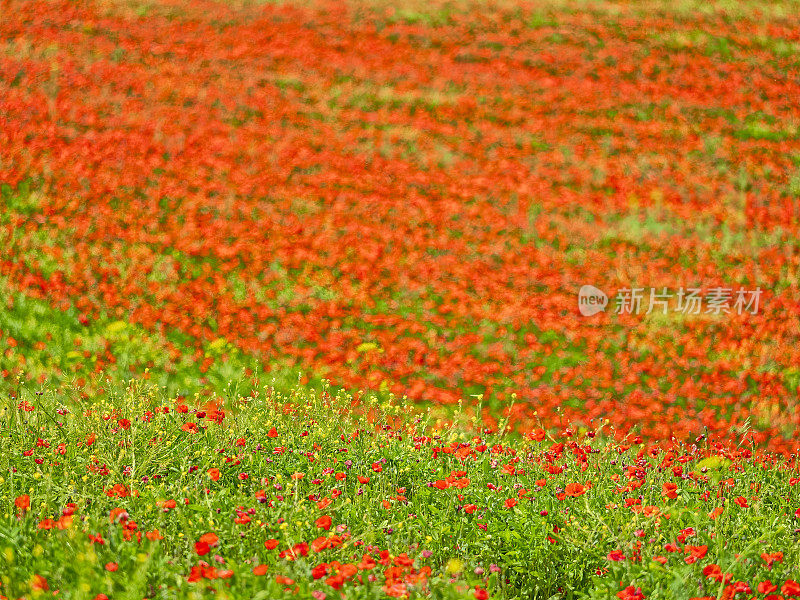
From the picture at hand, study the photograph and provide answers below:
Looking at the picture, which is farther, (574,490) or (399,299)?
(399,299)

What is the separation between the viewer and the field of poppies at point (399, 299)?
125 inches

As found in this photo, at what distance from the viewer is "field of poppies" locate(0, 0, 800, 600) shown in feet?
10.4

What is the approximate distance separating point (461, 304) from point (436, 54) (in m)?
8.66

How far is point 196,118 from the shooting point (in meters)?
11.7

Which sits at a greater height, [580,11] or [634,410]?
[580,11]

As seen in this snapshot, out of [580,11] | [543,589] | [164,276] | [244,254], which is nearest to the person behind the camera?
[543,589]

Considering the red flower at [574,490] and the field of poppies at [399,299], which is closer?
the field of poppies at [399,299]

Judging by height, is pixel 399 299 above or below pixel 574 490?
below

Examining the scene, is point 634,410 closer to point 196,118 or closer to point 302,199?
point 302,199

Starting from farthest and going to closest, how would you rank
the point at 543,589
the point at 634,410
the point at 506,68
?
1. the point at 506,68
2. the point at 634,410
3. the point at 543,589

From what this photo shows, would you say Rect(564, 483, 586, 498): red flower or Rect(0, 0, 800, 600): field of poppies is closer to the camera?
Rect(0, 0, 800, 600): field of poppies

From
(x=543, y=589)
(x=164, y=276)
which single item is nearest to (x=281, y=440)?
(x=543, y=589)

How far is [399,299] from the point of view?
317 inches

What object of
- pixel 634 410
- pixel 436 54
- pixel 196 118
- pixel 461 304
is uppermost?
pixel 436 54
